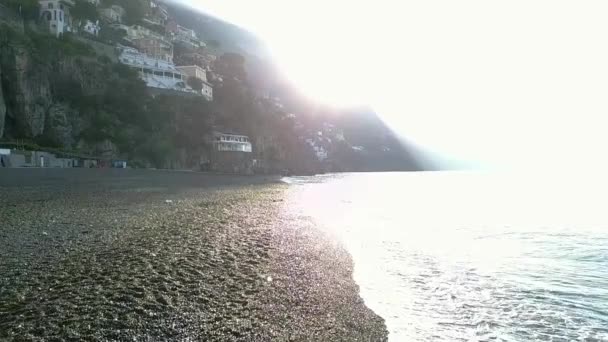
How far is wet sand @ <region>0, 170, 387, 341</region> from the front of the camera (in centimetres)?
583

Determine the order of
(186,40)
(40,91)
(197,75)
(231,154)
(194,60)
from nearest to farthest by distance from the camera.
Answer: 1. (40,91)
2. (231,154)
3. (197,75)
4. (194,60)
5. (186,40)

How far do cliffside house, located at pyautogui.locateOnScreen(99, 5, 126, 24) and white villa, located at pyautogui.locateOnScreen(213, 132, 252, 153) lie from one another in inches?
1788

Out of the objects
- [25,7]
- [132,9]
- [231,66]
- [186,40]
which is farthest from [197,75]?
[186,40]

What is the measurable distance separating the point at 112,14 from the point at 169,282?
113423mm

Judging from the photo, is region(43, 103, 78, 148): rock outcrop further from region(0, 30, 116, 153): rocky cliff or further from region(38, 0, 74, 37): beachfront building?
region(38, 0, 74, 37): beachfront building

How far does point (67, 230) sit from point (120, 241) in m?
2.48

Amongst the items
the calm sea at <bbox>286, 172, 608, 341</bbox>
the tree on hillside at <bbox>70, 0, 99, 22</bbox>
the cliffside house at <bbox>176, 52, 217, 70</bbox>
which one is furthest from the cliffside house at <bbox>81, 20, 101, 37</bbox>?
the calm sea at <bbox>286, 172, 608, 341</bbox>

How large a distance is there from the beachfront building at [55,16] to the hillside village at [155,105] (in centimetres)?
16

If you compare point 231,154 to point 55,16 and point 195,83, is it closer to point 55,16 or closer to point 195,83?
point 195,83

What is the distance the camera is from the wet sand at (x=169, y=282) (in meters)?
5.83

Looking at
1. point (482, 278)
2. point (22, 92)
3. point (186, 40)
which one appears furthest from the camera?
point (186, 40)

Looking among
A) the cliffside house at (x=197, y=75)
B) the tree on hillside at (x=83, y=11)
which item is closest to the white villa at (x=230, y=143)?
the cliffside house at (x=197, y=75)

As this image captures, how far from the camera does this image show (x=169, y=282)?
7785 mm

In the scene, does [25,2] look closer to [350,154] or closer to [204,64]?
[204,64]
